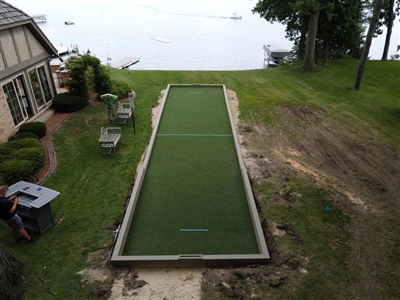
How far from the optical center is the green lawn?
21.9 ft

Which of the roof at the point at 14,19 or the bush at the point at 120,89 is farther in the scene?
the bush at the point at 120,89

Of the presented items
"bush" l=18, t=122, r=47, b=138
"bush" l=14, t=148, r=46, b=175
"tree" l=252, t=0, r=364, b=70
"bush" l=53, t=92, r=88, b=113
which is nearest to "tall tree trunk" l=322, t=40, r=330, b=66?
"tree" l=252, t=0, r=364, b=70

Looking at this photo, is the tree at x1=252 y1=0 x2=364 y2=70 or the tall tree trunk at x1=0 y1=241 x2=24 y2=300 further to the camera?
the tree at x1=252 y1=0 x2=364 y2=70

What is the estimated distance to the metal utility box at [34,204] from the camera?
24.9ft

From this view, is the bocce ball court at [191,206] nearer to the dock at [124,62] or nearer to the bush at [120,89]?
the bush at [120,89]

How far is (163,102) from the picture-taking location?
55.1ft

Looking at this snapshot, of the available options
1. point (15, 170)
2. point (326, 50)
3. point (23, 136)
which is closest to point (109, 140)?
point (15, 170)

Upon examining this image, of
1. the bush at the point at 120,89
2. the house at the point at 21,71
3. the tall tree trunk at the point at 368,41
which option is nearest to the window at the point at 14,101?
→ the house at the point at 21,71

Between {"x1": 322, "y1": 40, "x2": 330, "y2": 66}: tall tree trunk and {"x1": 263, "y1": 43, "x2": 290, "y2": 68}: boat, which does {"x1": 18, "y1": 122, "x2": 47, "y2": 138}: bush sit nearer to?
{"x1": 322, "y1": 40, "x2": 330, "y2": 66}: tall tree trunk

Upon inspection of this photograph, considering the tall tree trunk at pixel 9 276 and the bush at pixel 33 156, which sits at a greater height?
the bush at pixel 33 156

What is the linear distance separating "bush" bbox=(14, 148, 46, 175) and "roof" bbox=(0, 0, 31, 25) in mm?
5196

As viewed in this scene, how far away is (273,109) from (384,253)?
10.2m

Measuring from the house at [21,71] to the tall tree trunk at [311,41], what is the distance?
54.1ft

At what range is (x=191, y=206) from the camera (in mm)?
8977
